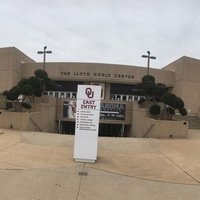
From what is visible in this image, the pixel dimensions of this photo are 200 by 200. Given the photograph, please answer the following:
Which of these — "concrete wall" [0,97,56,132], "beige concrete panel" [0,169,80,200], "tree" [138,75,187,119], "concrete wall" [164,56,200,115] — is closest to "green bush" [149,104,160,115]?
"tree" [138,75,187,119]

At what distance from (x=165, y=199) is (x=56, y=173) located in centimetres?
299

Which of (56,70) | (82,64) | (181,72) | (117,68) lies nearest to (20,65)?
(56,70)

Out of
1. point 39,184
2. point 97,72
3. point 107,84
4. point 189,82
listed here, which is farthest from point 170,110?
point 107,84

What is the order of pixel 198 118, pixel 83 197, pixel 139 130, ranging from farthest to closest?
pixel 198 118 < pixel 139 130 < pixel 83 197

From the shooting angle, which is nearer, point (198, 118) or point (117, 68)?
point (198, 118)

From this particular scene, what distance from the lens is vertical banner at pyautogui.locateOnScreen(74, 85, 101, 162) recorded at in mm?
11086

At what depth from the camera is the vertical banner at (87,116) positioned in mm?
11086

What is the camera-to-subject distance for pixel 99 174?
9109 millimetres

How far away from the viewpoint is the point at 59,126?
34.2 m

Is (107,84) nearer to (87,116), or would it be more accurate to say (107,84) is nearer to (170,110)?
(170,110)

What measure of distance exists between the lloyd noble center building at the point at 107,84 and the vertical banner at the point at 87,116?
18.6m

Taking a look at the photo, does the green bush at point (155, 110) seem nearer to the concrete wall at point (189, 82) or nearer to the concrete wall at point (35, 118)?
the concrete wall at point (35, 118)

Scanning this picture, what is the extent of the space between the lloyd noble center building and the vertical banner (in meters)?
18.6

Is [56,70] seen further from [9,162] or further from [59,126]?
[9,162]
